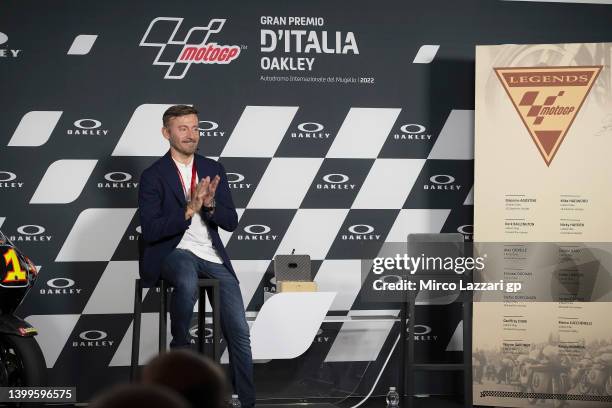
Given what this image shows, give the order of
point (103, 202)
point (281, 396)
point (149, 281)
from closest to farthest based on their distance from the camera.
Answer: point (149, 281) < point (281, 396) < point (103, 202)

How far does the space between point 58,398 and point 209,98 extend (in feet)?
6.15

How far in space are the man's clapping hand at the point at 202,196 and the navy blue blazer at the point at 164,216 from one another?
6cm

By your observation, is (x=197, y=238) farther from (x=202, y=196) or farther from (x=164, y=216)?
(x=202, y=196)

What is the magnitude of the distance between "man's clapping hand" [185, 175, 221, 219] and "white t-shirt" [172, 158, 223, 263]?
0.57 ft

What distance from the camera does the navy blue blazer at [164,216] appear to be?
3.50 m

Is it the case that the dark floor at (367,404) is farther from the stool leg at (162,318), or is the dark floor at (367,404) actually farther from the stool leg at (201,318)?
the stool leg at (162,318)

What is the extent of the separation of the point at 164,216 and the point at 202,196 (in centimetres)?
26

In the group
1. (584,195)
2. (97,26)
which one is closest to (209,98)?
(97,26)

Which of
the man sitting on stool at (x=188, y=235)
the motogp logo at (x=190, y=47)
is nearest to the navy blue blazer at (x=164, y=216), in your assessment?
the man sitting on stool at (x=188, y=235)

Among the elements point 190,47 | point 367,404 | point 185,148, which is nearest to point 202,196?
point 185,148

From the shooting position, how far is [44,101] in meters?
4.47

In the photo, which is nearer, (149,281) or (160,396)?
(160,396)

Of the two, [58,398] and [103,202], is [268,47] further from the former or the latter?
[58,398]

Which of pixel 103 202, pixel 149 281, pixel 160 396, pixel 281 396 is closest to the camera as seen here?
pixel 160 396
